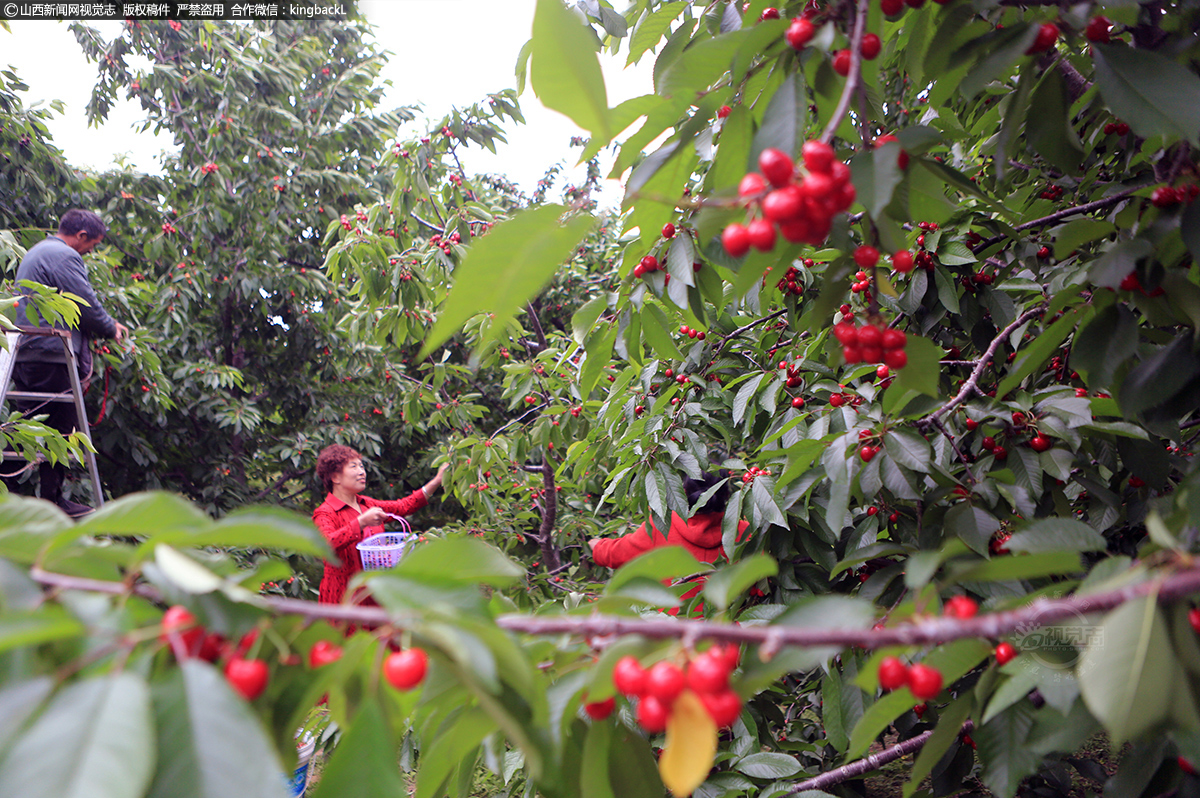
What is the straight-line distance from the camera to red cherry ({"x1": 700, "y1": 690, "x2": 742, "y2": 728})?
0.47m

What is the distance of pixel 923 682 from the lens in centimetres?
59

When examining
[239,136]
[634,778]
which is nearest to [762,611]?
[634,778]

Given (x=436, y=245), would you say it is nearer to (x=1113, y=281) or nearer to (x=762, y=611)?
(x=762, y=611)

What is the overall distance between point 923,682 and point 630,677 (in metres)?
0.29

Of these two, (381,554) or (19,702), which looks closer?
(19,702)

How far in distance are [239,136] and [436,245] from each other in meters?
4.68

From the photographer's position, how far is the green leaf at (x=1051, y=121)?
3.11ft

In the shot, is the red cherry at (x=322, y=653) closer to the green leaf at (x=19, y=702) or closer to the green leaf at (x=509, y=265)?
the green leaf at (x=19, y=702)

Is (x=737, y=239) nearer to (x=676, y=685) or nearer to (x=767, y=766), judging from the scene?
(x=676, y=685)

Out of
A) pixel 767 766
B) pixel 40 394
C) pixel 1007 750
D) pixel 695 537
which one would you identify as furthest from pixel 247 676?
pixel 40 394

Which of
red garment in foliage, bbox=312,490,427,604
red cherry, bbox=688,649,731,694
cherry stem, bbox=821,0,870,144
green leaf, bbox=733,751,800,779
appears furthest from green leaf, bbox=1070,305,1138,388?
red garment in foliage, bbox=312,490,427,604

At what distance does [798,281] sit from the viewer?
190 cm

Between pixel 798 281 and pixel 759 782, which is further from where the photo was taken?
pixel 798 281

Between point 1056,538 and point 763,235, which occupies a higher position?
point 763,235
